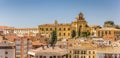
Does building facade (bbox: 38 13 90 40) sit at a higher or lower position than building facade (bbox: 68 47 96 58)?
higher

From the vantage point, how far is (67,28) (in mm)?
24172

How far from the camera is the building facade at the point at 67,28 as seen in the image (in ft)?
75.9

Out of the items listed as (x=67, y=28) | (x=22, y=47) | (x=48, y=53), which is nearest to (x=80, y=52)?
(x=22, y=47)

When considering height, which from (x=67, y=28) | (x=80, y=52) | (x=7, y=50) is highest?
(x=67, y=28)

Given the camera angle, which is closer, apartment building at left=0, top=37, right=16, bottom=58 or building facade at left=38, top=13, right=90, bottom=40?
apartment building at left=0, top=37, right=16, bottom=58

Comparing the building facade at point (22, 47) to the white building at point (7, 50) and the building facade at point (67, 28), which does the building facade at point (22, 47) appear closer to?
the white building at point (7, 50)

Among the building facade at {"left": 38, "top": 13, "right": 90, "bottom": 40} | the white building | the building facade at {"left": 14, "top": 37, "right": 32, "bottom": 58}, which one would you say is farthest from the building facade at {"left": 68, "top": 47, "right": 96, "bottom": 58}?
the building facade at {"left": 38, "top": 13, "right": 90, "bottom": 40}

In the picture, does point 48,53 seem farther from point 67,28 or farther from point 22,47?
point 67,28

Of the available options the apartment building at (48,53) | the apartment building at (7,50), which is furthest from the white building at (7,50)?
the apartment building at (48,53)

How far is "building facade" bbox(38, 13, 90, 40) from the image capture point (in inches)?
910

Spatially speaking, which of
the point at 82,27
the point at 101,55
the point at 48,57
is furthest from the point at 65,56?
the point at 82,27

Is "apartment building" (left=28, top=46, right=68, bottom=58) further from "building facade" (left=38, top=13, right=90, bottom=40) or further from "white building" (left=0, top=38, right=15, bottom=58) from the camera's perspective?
"building facade" (left=38, top=13, right=90, bottom=40)

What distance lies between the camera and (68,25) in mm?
24188

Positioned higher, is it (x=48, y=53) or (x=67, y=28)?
(x=67, y=28)
